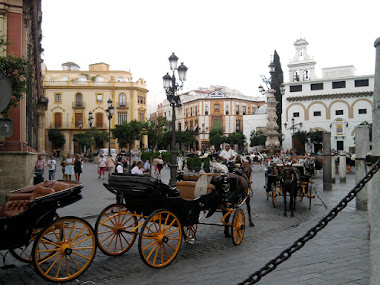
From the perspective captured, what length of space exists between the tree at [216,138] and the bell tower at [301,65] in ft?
52.1

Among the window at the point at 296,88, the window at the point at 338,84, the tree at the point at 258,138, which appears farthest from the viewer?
the tree at the point at 258,138

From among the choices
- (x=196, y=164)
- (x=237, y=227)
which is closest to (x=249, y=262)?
(x=237, y=227)

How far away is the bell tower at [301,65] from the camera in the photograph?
2309 inches

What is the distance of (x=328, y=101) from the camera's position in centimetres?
5494

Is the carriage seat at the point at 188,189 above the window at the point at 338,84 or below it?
below

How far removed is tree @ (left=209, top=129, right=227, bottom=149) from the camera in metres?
67.8

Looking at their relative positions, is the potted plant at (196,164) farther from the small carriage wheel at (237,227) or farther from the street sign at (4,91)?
the street sign at (4,91)

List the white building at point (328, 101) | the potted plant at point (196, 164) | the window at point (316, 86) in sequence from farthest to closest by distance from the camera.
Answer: the window at point (316, 86), the white building at point (328, 101), the potted plant at point (196, 164)

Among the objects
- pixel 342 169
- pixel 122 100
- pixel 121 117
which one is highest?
pixel 122 100

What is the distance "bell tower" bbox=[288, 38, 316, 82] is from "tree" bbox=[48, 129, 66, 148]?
37082 mm

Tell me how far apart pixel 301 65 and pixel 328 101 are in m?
8.01

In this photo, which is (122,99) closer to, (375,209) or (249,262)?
(249,262)

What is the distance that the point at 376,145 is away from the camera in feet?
9.32

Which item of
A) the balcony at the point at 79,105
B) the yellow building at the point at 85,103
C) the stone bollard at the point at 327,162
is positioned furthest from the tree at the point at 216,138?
the stone bollard at the point at 327,162
